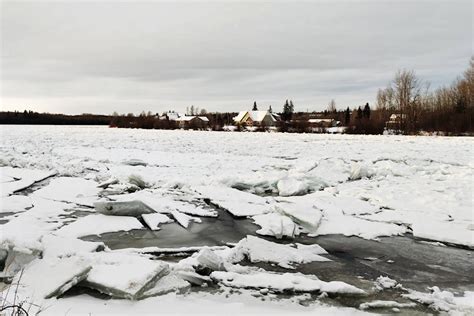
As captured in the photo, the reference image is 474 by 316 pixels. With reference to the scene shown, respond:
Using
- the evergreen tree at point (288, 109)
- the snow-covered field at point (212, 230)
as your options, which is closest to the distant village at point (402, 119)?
the snow-covered field at point (212, 230)

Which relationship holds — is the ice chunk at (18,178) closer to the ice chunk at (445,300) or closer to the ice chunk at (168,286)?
the ice chunk at (168,286)

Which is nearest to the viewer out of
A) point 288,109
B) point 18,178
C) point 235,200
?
point 235,200

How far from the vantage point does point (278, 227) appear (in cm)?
605

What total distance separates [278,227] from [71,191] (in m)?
5.18

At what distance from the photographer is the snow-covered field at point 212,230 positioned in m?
3.65

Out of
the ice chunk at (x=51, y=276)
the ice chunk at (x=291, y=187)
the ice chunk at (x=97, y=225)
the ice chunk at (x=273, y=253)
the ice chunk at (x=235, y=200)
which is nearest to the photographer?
the ice chunk at (x=51, y=276)

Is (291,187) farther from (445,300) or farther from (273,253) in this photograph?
(445,300)

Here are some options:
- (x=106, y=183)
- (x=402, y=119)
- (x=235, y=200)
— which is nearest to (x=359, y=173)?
(x=235, y=200)

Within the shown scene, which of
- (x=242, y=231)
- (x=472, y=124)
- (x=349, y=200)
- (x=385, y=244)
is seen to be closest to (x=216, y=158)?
(x=349, y=200)

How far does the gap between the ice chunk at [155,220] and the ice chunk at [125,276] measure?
193cm

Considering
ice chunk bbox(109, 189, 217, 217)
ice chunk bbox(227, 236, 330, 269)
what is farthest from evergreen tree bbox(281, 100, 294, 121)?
ice chunk bbox(227, 236, 330, 269)

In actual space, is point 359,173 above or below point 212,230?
above

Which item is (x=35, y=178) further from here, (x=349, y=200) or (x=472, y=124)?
(x=472, y=124)

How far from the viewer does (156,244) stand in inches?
213
